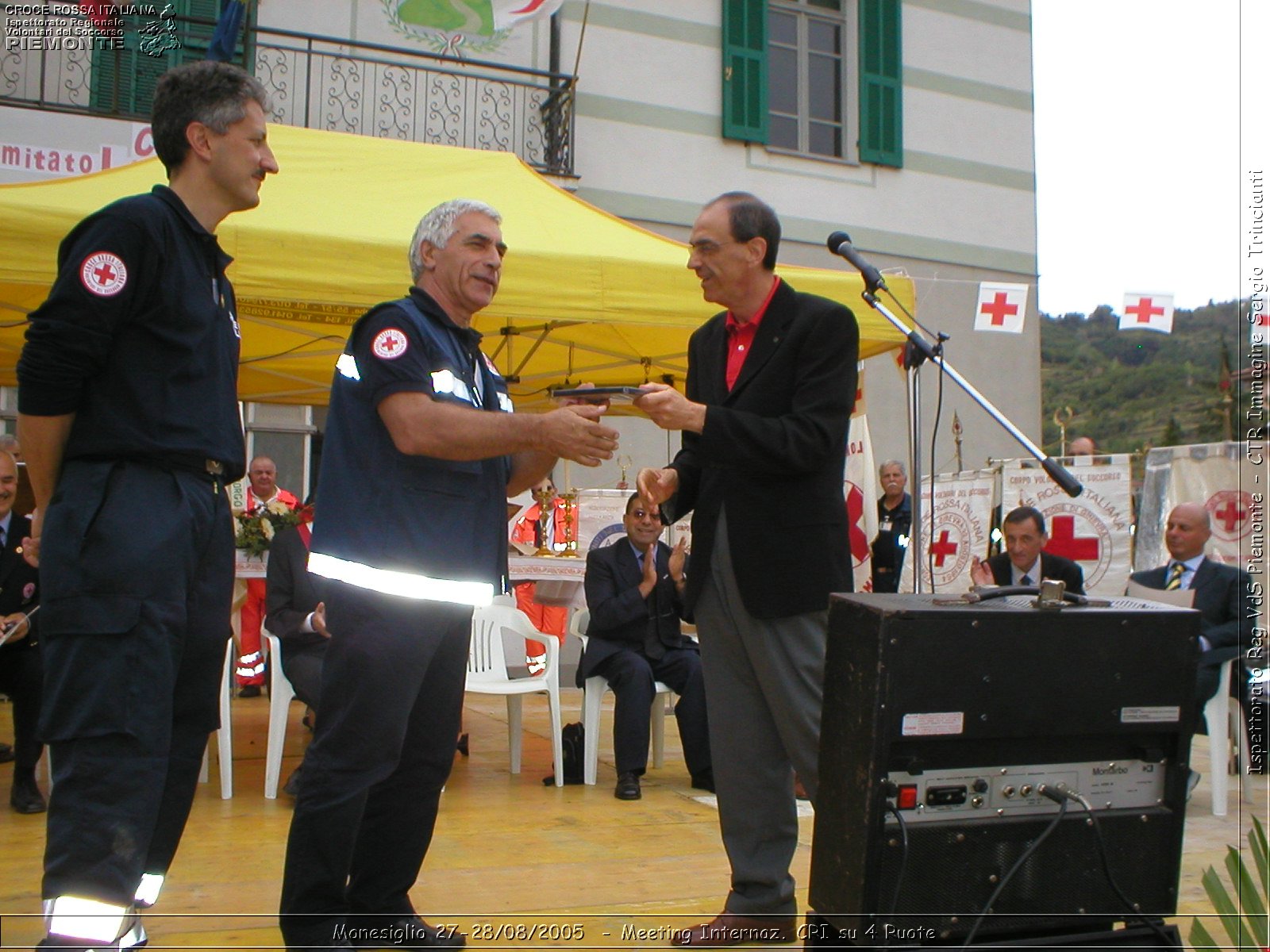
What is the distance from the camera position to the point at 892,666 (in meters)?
2.05

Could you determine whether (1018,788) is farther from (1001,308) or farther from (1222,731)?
(1001,308)

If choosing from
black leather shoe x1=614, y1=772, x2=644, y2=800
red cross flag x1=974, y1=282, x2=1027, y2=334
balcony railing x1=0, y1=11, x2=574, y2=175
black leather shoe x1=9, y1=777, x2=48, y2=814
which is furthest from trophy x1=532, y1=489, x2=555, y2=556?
balcony railing x1=0, y1=11, x2=574, y2=175

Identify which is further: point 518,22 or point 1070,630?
point 518,22

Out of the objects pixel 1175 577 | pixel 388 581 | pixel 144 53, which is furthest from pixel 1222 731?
pixel 144 53

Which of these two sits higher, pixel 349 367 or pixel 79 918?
pixel 349 367

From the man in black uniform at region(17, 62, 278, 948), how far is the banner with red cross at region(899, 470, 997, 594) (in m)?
7.49

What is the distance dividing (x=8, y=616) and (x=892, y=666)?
13.4 feet

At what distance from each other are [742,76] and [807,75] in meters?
1.24

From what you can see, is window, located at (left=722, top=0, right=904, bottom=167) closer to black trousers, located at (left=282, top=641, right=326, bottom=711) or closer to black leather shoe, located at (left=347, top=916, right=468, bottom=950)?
black trousers, located at (left=282, top=641, right=326, bottom=711)

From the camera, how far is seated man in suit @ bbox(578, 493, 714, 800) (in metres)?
5.30

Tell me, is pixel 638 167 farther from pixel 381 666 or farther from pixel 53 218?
pixel 381 666

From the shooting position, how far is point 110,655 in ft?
6.61

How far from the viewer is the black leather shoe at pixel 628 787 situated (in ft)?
16.4

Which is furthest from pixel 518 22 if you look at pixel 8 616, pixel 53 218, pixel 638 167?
pixel 8 616
